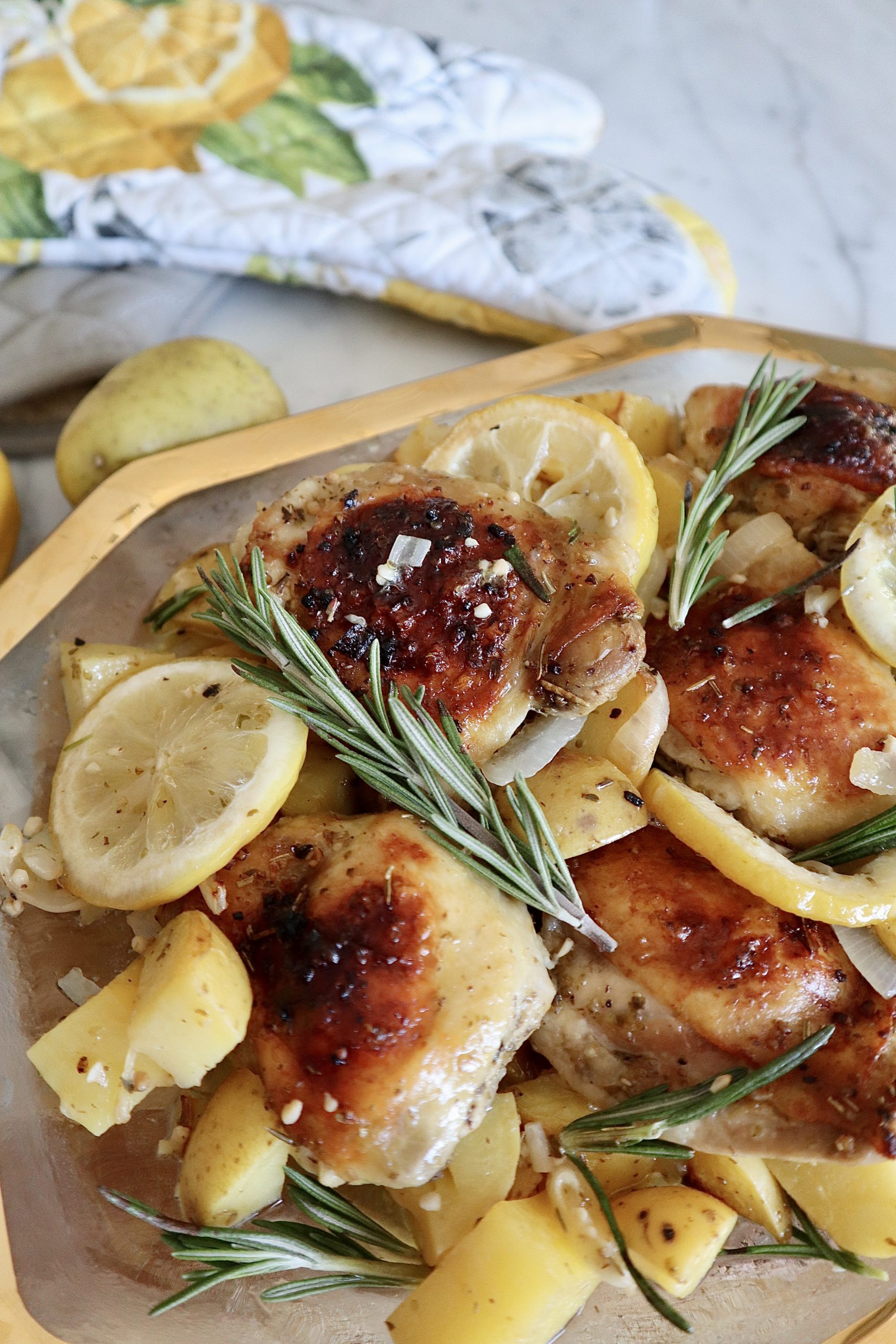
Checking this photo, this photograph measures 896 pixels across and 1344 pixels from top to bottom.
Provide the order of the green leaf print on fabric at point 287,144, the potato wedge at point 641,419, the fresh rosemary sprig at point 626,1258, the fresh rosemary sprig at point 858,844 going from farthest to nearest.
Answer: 1. the green leaf print on fabric at point 287,144
2. the potato wedge at point 641,419
3. the fresh rosemary sprig at point 858,844
4. the fresh rosemary sprig at point 626,1258

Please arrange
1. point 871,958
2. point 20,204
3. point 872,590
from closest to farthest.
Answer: point 871,958 → point 872,590 → point 20,204

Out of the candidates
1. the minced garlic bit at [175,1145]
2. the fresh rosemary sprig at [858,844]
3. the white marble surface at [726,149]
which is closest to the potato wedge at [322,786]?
the minced garlic bit at [175,1145]

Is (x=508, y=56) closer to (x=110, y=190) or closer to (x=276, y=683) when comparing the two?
(x=110, y=190)

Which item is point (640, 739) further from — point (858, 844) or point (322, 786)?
point (322, 786)

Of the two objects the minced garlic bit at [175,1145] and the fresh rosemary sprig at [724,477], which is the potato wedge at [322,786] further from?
the fresh rosemary sprig at [724,477]

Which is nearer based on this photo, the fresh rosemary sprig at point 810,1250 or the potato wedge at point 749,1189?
the fresh rosemary sprig at point 810,1250

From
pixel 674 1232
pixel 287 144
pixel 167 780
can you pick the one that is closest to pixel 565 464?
pixel 167 780

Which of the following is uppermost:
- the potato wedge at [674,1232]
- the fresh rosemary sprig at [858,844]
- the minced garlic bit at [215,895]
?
the minced garlic bit at [215,895]
